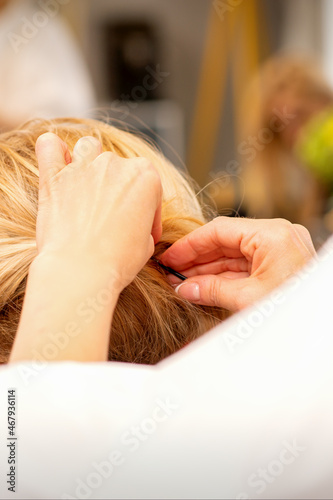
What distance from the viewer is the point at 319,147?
5.63 feet

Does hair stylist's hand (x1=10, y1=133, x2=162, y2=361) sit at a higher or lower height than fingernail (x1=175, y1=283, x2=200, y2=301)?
higher

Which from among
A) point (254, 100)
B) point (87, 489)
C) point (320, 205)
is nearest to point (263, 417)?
point (87, 489)

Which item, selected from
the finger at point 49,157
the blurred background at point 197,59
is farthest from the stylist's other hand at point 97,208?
the blurred background at point 197,59

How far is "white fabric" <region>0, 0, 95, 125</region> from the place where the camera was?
1.94 meters

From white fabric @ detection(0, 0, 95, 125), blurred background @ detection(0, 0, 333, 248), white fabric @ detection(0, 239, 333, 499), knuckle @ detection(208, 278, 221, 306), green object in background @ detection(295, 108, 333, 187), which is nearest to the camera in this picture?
white fabric @ detection(0, 239, 333, 499)

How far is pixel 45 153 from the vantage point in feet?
1.92

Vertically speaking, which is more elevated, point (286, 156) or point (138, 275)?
point (138, 275)

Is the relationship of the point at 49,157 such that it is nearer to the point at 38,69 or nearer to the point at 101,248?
the point at 101,248

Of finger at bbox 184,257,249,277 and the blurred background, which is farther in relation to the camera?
the blurred background

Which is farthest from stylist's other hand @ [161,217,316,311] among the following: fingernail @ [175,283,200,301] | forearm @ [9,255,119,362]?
forearm @ [9,255,119,362]

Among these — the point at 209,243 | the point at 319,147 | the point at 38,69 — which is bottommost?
the point at 319,147

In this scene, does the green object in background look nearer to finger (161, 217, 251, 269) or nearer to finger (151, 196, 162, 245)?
finger (161, 217, 251, 269)

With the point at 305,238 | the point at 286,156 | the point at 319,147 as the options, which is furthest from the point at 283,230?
the point at 286,156

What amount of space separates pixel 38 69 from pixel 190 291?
1.58m
